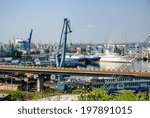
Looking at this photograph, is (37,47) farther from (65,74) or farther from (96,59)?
(65,74)

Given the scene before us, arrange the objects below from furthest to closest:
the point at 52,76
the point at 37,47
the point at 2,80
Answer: the point at 37,47
the point at 52,76
the point at 2,80

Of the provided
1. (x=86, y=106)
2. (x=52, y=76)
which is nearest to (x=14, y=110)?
(x=86, y=106)

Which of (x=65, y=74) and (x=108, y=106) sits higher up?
(x=108, y=106)

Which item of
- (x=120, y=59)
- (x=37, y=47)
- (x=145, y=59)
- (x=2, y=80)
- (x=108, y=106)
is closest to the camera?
(x=108, y=106)

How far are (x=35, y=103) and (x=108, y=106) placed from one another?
0.21 meters

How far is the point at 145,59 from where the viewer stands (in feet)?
40.6

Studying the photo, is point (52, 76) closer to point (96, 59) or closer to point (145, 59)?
point (145, 59)

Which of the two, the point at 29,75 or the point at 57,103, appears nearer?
the point at 57,103

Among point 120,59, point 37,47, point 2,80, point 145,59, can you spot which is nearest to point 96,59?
point 120,59

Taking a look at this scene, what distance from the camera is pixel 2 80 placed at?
7465 mm

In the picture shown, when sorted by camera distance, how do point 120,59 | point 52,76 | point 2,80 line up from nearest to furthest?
point 2,80
point 52,76
point 120,59

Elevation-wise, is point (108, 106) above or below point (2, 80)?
above

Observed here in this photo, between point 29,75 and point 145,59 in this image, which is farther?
point 145,59

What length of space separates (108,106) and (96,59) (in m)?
13.3
